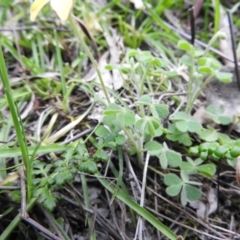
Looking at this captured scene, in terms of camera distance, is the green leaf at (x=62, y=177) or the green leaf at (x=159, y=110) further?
the green leaf at (x=159, y=110)

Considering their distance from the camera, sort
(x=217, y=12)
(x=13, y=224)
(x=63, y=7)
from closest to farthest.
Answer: (x=63, y=7)
(x=13, y=224)
(x=217, y=12)

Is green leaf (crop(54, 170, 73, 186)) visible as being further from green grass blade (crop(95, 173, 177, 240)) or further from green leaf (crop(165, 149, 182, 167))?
green leaf (crop(165, 149, 182, 167))

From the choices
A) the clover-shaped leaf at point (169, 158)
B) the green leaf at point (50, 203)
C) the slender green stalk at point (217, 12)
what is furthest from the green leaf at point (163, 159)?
the slender green stalk at point (217, 12)

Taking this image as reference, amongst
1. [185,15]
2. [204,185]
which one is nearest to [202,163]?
[204,185]

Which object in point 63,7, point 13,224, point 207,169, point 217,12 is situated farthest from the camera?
point 217,12

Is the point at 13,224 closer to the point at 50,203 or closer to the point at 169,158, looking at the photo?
the point at 50,203

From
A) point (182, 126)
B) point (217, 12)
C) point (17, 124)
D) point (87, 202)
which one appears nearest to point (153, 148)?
point (182, 126)

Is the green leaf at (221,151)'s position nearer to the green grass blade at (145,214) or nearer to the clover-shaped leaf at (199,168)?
the clover-shaped leaf at (199,168)

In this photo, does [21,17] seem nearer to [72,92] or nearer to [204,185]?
[72,92]

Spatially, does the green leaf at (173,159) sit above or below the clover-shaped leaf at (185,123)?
below
